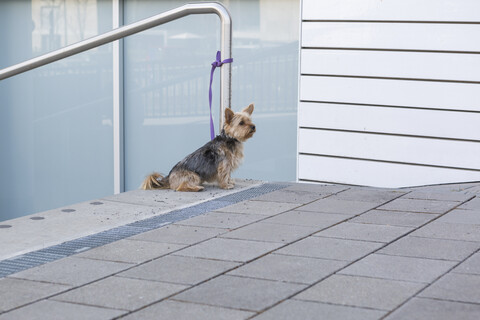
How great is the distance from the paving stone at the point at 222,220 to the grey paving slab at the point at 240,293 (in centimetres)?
114

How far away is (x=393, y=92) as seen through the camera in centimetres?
663

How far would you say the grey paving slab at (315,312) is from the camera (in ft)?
10.6

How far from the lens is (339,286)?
11.9 ft

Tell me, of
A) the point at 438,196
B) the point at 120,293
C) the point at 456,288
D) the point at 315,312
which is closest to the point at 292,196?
the point at 438,196

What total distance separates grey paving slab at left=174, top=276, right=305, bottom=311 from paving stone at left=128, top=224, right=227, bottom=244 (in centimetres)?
79

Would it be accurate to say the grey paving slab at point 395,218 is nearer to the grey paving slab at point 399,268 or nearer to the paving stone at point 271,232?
the paving stone at point 271,232

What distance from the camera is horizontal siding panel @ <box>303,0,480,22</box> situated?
6.23 meters

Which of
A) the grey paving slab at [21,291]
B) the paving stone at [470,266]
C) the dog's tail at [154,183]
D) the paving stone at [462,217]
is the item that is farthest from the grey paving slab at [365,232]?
the dog's tail at [154,183]

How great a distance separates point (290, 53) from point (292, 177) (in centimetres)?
115

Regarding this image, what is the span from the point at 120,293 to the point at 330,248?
1227mm

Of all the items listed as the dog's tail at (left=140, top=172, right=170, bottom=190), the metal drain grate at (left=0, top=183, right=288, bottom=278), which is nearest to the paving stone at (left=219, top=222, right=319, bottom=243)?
the metal drain grate at (left=0, top=183, right=288, bottom=278)

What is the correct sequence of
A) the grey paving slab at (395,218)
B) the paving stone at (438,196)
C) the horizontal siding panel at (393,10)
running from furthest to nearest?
the horizontal siding panel at (393,10) < the paving stone at (438,196) < the grey paving slab at (395,218)

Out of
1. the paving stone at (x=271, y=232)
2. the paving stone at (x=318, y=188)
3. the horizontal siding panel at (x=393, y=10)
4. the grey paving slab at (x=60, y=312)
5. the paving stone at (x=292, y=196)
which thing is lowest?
the grey paving slab at (x=60, y=312)

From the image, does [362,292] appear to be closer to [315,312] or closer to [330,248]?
[315,312]
